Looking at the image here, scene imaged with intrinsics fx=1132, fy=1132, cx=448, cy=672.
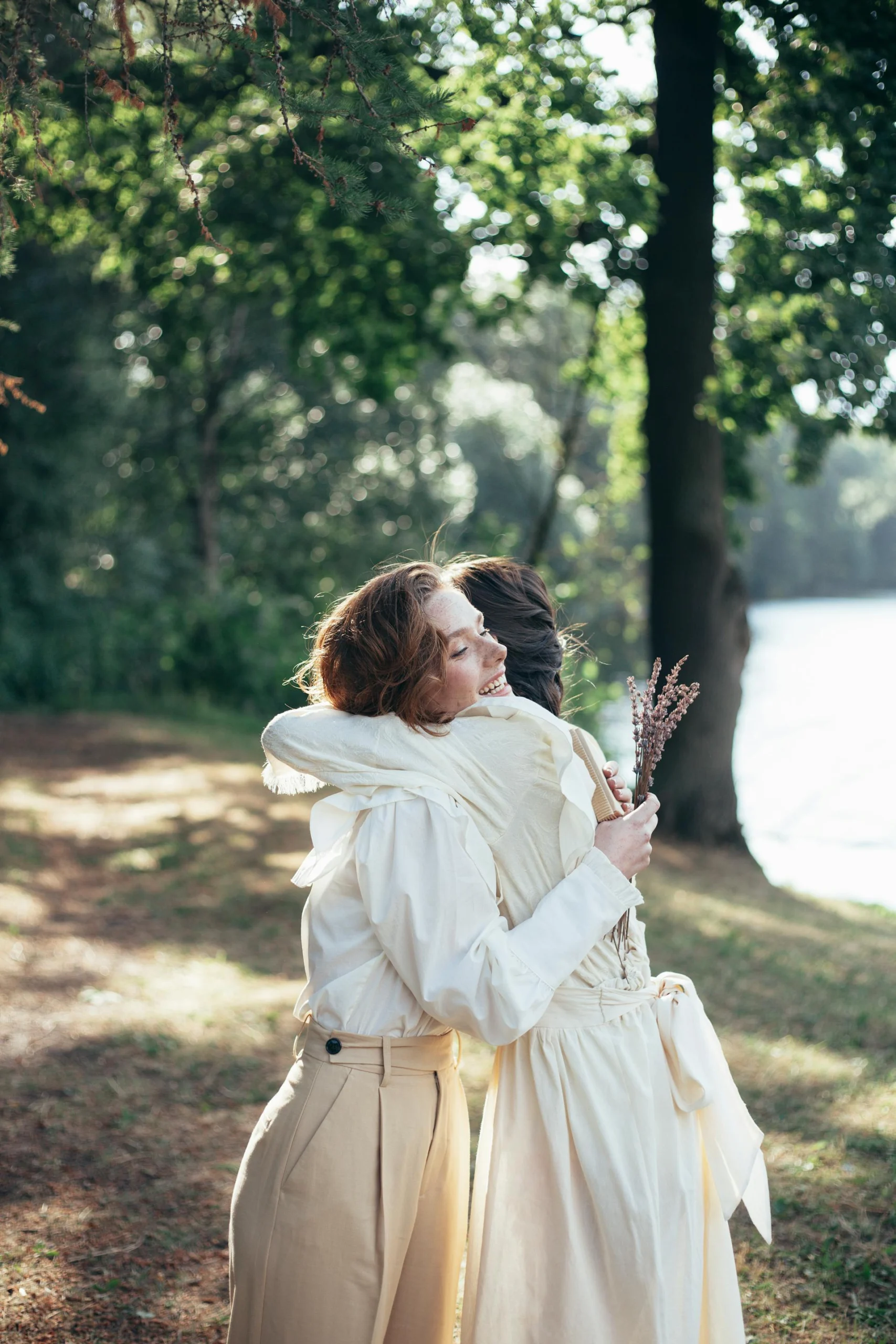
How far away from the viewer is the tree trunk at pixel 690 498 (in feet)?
29.1

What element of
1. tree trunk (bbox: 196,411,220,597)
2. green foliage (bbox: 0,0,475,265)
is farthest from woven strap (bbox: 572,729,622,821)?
tree trunk (bbox: 196,411,220,597)

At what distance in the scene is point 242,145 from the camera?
9.26 metres

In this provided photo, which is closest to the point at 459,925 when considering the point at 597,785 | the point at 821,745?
the point at 597,785

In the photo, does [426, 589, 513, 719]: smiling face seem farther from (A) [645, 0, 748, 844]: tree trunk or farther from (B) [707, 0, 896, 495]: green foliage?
(A) [645, 0, 748, 844]: tree trunk

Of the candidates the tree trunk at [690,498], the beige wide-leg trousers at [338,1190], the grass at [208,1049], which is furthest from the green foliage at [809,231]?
the beige wide-leg trousers at [338,1190]

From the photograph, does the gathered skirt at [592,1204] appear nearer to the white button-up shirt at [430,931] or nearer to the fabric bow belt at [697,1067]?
the fabric bow belt at [697,1067]

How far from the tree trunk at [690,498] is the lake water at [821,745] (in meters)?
1.11

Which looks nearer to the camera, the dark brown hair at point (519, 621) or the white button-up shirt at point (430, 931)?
the white button-up shirt at point (430, 931)

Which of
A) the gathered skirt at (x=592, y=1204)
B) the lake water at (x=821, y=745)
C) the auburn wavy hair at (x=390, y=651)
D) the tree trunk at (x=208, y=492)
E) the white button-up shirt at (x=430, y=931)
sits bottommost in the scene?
the lake water at (x=821, y=745)

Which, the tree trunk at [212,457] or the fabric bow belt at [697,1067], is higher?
the tree trunk at [212,457]

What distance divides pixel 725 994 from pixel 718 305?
594cm

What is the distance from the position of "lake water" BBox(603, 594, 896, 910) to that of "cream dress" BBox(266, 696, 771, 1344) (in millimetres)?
7409

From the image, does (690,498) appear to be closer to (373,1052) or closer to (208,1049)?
(208,1049)

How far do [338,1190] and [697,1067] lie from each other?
71cm
